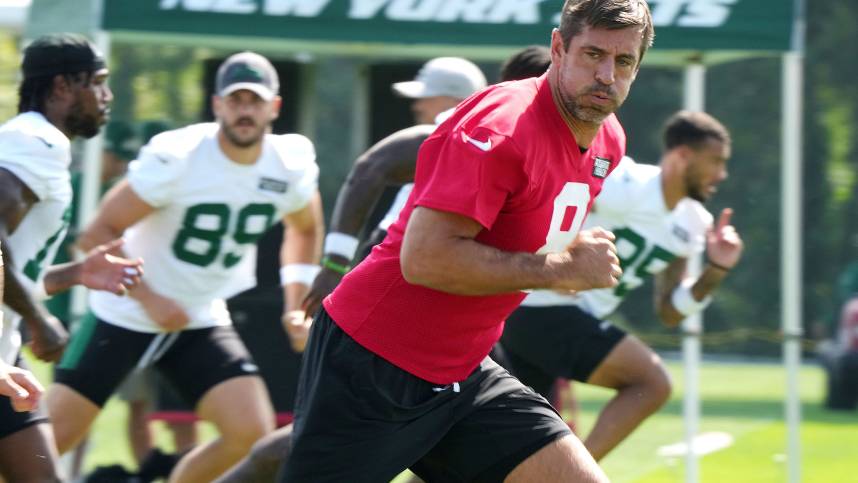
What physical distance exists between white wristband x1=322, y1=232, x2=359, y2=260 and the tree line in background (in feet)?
36.8

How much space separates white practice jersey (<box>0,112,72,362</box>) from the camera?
4.91 meters

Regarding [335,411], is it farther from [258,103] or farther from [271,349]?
[271,349]

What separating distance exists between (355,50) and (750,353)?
11933 mm

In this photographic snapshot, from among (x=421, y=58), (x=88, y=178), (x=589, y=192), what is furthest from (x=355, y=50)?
(x=589, y=192)

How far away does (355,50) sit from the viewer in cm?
820

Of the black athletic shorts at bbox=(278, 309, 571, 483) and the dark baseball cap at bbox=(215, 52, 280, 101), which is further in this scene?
the dark baseball cap at bbox=(215, 52, 280, 101)

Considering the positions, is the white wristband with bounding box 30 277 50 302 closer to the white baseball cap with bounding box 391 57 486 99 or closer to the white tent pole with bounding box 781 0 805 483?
the white baseball cap with bounding box 391 57 486 99

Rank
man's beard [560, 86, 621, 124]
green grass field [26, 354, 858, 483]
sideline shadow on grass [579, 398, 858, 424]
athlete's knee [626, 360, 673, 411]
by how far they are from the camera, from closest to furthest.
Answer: man's beard [560, 86, 621, 124] → athlete's knee [626, 360, 673, 411] → green grass field [26, 354, 858, 483] → sideline shadow on grass [579, 398, 858, 424]

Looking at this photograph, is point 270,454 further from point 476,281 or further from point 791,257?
point 791,257

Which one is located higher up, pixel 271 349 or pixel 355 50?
pixel 355 50

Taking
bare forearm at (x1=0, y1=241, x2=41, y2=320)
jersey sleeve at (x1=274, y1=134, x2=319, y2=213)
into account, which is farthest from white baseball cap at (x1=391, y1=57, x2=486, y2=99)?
bare forearm at (x1=0, y1=241, x2=41, y2=320)

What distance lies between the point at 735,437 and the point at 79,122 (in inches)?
286

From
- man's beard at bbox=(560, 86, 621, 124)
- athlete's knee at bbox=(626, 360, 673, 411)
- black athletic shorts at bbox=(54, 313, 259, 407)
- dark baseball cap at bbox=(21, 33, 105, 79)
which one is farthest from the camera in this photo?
athlete's knee at bbox=(626, 360, 673, 411)

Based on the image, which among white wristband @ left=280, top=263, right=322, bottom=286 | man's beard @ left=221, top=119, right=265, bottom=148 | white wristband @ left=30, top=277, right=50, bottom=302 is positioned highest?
man's beard @ left=221, top=119, right=265, bottom=148
